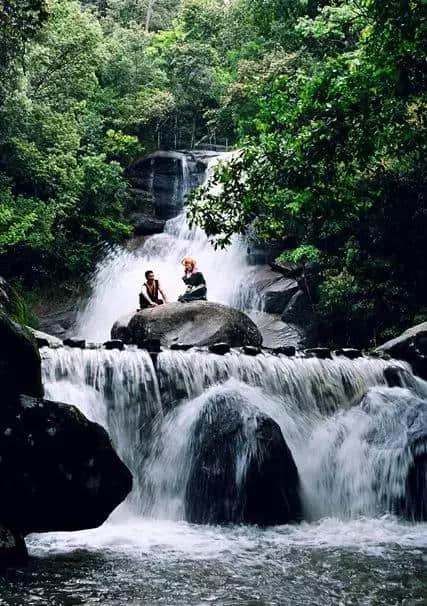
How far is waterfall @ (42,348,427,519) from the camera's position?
9305mm

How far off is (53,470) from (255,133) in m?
24.1

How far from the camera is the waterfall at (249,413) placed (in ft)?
30.5

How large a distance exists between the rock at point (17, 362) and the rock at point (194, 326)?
325 inches

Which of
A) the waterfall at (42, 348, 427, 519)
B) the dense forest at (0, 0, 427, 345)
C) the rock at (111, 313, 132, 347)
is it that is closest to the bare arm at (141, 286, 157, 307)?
the rock at (111, 313, 132, 347)

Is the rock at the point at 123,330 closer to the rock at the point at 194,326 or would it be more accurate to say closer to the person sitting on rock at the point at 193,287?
the rock at the point at 194,326

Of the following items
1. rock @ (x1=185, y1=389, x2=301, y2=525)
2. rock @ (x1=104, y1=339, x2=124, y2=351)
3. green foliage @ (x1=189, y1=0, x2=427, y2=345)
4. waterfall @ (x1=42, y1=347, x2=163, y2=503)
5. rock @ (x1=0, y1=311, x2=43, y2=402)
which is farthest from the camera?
rock @ (x1=104, y1=339, x2=124, y2=351)

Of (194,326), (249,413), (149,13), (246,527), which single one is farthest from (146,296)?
(149,13)

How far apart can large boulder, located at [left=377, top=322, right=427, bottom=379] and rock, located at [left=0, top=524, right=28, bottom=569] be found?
32.1ft

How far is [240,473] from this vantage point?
864 cm

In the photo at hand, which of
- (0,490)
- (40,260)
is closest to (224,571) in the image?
(0,490)

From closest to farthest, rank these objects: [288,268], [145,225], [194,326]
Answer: [194,326]
[288,268]
[145,225]

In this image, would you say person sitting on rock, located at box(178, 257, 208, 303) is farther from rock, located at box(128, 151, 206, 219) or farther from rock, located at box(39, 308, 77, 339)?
rock, located at box(128, 151, 206, 219)

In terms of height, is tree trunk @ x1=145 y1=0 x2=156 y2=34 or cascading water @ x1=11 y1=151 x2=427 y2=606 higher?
tree trunk @ x1=145 y1=0 x2=156 y2=34

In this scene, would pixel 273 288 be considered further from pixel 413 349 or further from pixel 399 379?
pixel 399 379
